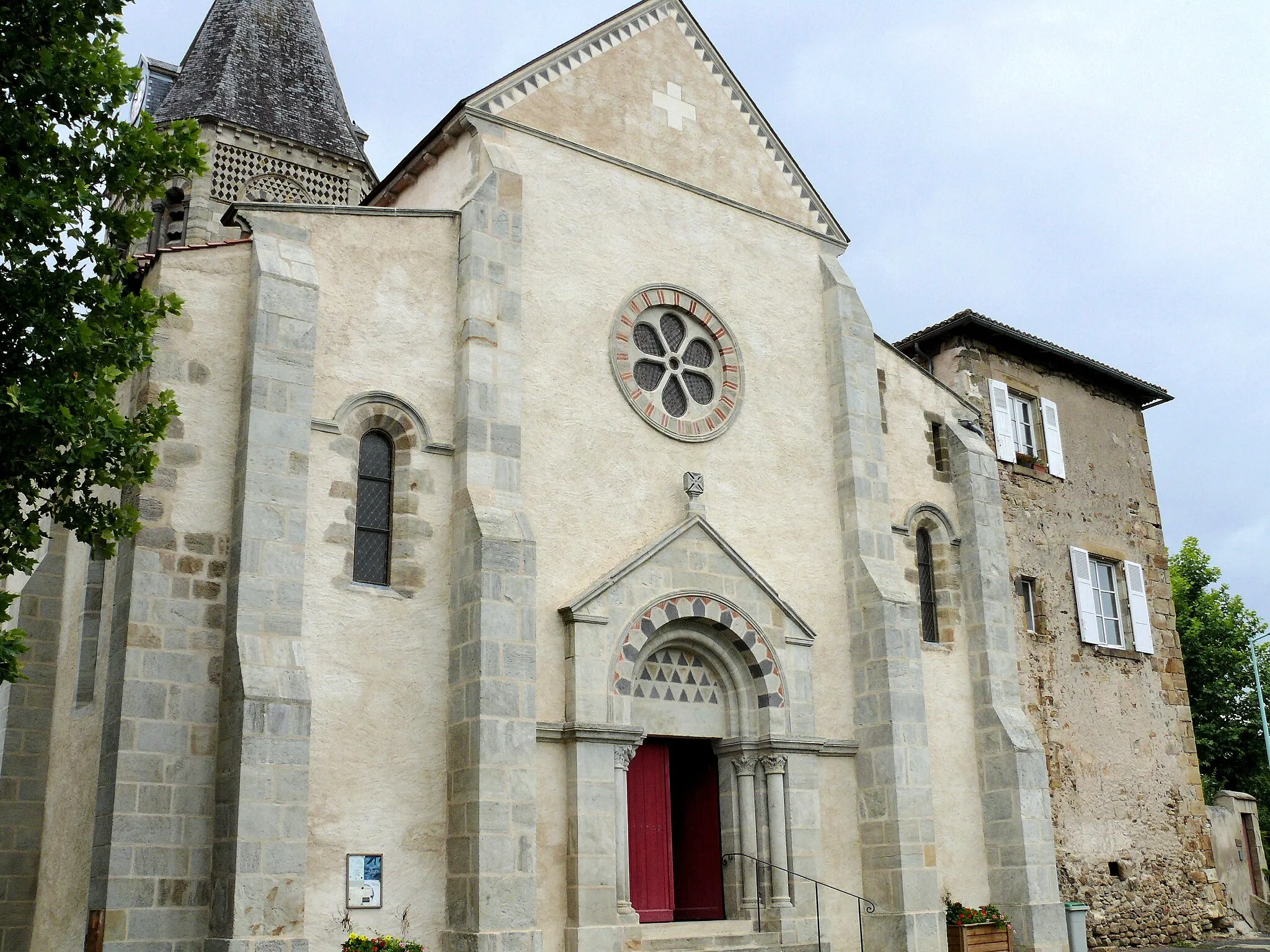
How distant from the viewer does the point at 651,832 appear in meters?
13.9

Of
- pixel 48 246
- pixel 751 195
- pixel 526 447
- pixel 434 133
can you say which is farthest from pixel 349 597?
pixel 751 195

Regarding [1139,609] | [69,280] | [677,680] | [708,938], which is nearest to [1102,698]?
[1139,609]

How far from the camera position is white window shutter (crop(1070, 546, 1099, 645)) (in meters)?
19.7

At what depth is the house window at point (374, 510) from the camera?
12500 millimetres

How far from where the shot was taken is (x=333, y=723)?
11578 millimetres

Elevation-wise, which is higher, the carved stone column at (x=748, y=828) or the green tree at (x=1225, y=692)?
the green tree at (x=1225, y=692)

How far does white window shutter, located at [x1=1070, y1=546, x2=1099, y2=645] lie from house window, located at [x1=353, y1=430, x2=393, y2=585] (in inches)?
469

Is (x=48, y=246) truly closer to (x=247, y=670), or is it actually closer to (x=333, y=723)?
(x=247, y=670)

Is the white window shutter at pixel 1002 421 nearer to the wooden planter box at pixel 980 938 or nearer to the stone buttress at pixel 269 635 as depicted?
the wooden planter box at pixel 980 938

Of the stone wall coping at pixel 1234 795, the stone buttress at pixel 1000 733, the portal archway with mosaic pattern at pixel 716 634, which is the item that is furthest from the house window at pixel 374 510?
the stone wall coping at pixel 1234 795

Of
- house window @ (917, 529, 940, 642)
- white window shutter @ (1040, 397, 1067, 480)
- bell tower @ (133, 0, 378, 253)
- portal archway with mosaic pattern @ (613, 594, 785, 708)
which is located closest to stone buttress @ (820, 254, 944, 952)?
house window @ (917, 529, 940, 642)

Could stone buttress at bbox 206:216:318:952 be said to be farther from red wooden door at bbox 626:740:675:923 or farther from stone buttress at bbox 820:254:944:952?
stone buttress at bbox 820:254:944:952

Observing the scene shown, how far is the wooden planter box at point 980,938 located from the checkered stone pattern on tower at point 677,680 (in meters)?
4.14

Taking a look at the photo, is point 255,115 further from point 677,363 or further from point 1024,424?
point 1024,424
